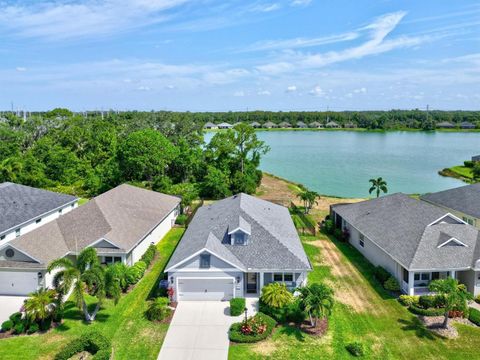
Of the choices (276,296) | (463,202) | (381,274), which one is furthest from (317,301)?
(463,202)

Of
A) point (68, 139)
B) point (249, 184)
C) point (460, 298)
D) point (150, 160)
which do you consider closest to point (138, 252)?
point (460, 298)

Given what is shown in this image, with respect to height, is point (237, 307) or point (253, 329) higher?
point (237, 307)

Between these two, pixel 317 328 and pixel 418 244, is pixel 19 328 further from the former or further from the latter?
pixel 418 244

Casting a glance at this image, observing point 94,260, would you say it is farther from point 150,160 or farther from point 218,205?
point 150,160

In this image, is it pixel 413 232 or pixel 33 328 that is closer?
pixel 33 328

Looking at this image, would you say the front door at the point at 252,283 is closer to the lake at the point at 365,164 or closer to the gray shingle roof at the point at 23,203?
the gray shingle roof at the point at 23,203
